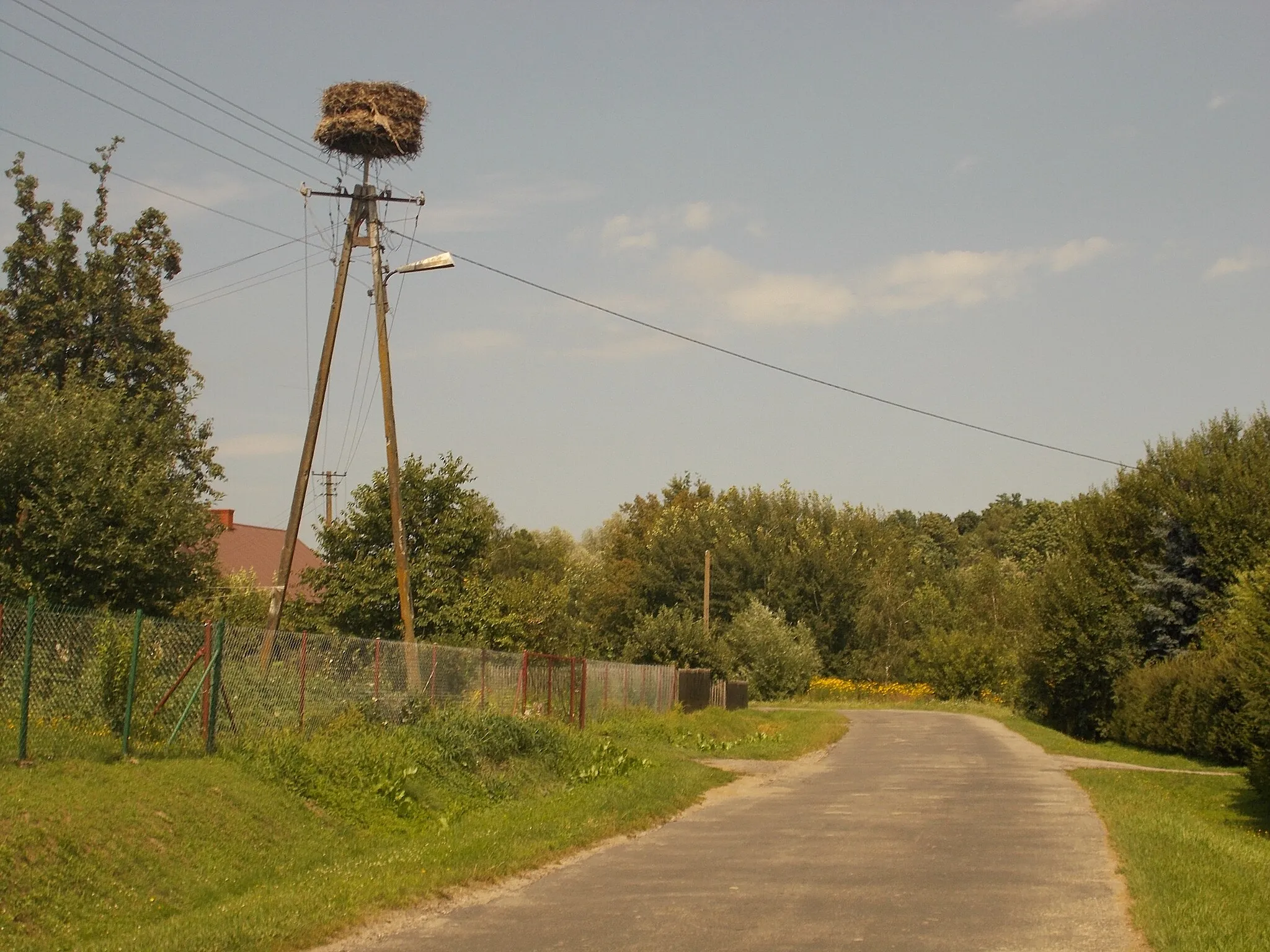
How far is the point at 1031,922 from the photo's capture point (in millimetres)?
9266

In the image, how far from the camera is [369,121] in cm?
2303

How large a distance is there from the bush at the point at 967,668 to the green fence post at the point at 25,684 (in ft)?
189

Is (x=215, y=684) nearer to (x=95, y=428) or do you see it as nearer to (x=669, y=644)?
(x=95, y=428)

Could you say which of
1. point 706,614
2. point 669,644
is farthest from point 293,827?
point 706,614

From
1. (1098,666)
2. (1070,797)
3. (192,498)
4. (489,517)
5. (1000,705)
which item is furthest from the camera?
(1000,705)

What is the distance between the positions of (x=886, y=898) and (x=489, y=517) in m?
24.9

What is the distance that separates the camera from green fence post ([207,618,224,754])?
13.9 meters

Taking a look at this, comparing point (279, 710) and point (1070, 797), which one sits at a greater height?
point (279, 710)

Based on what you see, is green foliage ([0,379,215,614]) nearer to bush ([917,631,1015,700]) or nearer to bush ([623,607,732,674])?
bush ([623,607,732,674])

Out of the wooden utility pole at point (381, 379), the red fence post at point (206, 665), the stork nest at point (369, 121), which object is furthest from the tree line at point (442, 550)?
the red fence post at point (206, 665)

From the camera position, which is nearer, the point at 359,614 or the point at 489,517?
the point at 359,614

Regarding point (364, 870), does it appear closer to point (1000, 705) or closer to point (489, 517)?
point (489, 517)

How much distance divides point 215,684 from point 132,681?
1.32 m

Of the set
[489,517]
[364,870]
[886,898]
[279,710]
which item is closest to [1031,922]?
[886,898]
